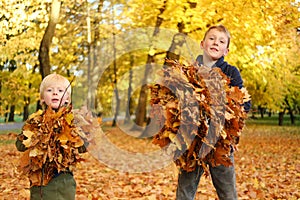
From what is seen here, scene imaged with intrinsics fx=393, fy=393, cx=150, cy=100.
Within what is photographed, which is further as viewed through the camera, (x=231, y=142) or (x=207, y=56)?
(x=207, y=56)

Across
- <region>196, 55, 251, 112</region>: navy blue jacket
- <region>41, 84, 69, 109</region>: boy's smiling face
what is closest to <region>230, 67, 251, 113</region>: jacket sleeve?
<region>196, 55, 251, 112</region>: navy blue jacket

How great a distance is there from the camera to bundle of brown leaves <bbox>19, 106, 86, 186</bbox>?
319 cm

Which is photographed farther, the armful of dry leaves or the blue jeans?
the blue jeans

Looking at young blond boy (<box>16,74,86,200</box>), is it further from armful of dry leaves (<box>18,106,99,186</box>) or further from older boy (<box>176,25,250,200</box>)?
older boy (<box>176,25,250,200</box>)

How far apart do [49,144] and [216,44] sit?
1.78 metres

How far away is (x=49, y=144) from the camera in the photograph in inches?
126

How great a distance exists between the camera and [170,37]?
1488 cm

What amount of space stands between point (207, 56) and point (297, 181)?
483 cm

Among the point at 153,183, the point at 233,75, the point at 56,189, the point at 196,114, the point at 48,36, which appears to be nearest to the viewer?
the point at 196,114

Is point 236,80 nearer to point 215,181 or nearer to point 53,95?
point 215,181

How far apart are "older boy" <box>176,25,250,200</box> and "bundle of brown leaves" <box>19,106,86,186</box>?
3.32 ft

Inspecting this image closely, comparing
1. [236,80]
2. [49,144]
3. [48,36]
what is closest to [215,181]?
[236,80]

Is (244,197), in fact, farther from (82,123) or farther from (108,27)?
(108,27)

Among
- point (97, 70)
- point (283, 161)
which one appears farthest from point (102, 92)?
point (283, 161)
